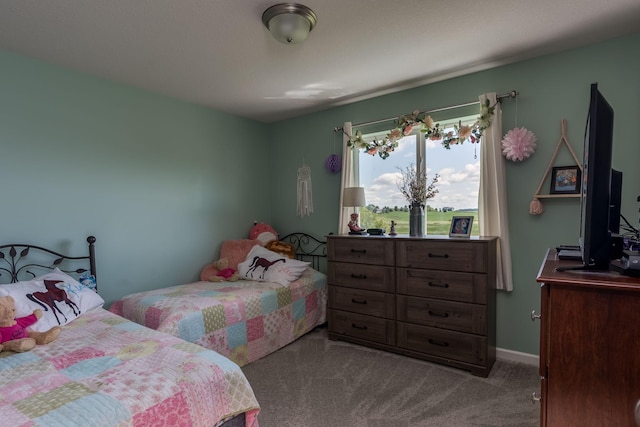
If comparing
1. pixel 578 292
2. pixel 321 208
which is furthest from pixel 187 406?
pixel 321 208

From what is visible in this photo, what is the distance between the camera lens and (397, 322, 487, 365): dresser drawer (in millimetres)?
2391

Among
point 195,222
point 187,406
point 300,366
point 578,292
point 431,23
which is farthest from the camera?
point 195,222

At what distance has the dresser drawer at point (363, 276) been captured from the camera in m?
2.80

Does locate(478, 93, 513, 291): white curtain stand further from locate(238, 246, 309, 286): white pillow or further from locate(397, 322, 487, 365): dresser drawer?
locate(238, 246, 309, 286): white pillow

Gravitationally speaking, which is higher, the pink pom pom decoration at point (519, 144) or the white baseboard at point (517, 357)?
the pink pom pom decoration at point (519, 144)

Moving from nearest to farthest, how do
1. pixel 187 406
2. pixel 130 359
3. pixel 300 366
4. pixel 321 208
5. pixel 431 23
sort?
pixel 187 406
pixel 130 359
pixel 431 23
pixel 300 366
pixel 321 208

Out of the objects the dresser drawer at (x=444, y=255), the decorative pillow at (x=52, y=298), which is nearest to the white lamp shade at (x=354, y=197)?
the dresser drawer at (x=444, y=255)

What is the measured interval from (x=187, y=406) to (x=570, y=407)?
1.32 m

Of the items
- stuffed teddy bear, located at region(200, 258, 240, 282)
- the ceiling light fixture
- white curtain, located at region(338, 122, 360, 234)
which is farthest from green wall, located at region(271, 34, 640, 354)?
stuffed teddy bear, located at region(200, 258, 240, 282)

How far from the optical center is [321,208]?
382 cm

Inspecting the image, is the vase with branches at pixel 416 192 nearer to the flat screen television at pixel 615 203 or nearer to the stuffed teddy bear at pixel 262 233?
the flat screen television at pixel 615 203

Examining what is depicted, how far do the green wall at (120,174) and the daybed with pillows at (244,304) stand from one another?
346 millimetres

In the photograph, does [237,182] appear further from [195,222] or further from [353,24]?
[353,24]

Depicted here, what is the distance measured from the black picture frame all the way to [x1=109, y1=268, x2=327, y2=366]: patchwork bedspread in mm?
2258
